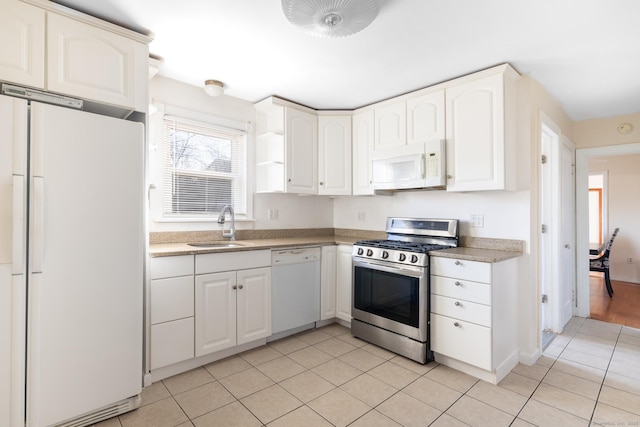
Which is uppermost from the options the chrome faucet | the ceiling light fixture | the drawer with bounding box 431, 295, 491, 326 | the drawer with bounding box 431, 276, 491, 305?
the ceiling light fixture

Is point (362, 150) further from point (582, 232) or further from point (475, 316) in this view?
point (582, 232)

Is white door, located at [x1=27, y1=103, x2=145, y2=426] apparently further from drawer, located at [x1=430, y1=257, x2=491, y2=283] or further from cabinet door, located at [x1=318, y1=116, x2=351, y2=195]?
drawer, located at [x1=430, y1=257, x2=491, y2=283]

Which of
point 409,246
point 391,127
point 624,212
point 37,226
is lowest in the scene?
point 409,246

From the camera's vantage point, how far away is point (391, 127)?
316 centimetres

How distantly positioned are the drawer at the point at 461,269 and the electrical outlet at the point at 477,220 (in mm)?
638

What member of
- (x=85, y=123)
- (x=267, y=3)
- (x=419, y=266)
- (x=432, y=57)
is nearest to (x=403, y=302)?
(x=419, y=266)

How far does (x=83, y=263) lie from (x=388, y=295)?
2.22 meters

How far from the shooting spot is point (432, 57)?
2363 millimetres

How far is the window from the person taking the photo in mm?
2873

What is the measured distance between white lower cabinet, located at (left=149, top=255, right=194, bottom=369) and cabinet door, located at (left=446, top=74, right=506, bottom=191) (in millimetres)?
2272

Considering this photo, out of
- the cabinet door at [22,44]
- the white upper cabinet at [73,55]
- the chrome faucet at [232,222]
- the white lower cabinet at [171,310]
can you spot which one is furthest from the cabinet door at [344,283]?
the cabinet door at [22,44]

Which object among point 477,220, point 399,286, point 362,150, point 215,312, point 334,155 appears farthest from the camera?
point 334,155

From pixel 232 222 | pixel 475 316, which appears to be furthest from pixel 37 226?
pixel 475 316

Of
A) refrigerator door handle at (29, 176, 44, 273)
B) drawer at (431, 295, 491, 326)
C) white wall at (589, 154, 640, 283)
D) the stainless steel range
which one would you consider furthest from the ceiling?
white wall at (589, 154, 640, 283)
